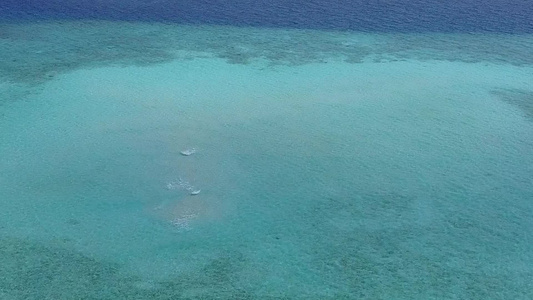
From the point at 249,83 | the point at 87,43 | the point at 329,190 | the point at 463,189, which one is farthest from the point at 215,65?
the point at 463,189

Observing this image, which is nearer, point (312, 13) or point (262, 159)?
point (262, 159)

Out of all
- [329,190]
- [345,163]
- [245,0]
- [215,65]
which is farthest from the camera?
[245,0]

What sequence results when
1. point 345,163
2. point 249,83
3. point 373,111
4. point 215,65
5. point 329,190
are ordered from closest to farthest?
point 329,190, point 345,163, point 373,111, point 249,83, point 215,65

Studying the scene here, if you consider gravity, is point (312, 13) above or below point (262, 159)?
above

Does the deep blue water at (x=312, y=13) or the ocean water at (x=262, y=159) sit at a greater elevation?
the deep blue water at (x=312, y=13)

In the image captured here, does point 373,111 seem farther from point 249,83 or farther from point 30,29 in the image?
point 30,29

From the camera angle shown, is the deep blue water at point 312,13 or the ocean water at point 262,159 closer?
the ocean water at point 262,159
